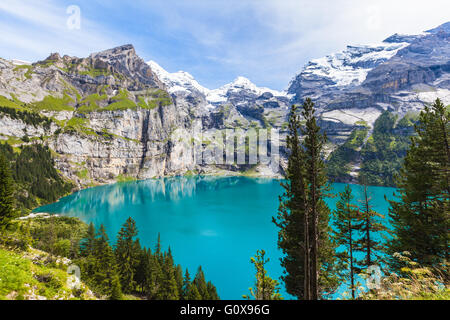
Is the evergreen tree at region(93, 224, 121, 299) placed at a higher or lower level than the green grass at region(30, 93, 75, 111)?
lower

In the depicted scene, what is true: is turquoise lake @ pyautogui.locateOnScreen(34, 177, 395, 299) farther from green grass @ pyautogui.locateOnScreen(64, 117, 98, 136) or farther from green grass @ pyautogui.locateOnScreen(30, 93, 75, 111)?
green grass @ pyautogui.locateOnScreen(30, 93, 75, 111)

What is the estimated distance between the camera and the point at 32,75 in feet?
620

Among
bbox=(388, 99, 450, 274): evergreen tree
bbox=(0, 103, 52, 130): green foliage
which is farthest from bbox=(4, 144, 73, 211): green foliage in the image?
bbox=(388, 99, 450, 274): evergreen tree

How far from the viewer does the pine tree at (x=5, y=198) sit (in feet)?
78.8

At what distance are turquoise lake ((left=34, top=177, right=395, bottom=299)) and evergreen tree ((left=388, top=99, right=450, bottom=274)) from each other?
415 centimetres

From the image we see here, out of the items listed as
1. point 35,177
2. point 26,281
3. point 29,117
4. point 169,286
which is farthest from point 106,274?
point 29,117

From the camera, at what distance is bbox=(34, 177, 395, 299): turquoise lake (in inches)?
1881

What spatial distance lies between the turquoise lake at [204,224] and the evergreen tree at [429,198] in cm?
415

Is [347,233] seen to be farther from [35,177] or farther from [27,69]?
[27,69]

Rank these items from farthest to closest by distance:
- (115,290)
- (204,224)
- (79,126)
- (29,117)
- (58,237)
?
(79,126), (29,117), (204,224), (58,237), (115,290)

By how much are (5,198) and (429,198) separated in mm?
45074

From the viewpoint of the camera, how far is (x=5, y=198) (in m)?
24.4

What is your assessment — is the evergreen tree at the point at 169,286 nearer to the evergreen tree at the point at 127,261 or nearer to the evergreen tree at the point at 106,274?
the evergreen tree at the point at 106,274
